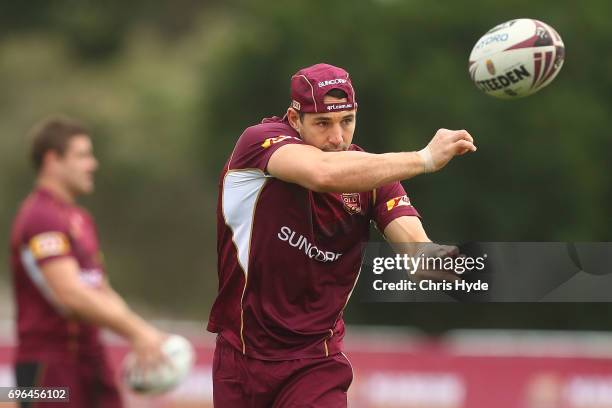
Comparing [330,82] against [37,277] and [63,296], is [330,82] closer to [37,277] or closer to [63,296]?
[63,296]

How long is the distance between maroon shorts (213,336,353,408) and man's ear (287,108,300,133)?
1141 mm

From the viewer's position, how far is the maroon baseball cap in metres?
6.00

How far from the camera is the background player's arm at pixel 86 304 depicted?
738cm

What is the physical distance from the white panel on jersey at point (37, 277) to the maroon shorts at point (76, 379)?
351 millimetres

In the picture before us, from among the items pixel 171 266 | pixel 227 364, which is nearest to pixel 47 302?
pixel 227 364

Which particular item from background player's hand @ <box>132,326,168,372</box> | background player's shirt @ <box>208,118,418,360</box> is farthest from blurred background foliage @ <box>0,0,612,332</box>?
background player's shirt @ <box>208,118,418,360</box>

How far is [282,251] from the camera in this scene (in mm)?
6051

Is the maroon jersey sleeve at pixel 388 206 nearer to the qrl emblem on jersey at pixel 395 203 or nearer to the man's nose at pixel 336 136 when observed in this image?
the qrl emblem on jersey at pixel 395 203

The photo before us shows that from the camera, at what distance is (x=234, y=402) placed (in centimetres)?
616

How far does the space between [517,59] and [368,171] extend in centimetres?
125

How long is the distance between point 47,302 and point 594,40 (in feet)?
51.0

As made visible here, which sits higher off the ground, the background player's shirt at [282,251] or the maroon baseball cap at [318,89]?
the maroon baseball cap at [318,89]

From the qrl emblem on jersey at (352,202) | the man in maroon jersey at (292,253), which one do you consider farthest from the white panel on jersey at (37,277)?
the qrl emblem on jersey at (352,202)

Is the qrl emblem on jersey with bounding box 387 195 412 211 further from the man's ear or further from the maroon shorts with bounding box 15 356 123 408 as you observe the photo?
the maroon shorts with bounding box 15 356 123 408
